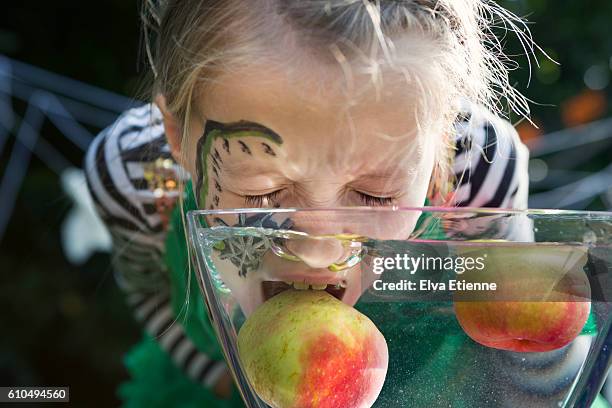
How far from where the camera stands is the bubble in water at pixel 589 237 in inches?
15.0

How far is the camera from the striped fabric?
853mm

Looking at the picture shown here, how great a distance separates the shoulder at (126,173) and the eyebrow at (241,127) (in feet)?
1.22

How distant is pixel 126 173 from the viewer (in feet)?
3.20

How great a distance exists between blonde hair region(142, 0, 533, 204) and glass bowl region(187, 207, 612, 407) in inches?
6.0

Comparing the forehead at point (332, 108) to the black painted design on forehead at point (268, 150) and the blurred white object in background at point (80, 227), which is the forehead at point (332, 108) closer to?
the black painted design on forehead at point (268, 150)

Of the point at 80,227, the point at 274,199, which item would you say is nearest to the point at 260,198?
the point at 274,199

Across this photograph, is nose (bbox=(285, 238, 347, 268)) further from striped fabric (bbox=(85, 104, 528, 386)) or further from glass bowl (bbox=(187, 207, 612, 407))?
striped fabric (bbox=(85, 104, 528, 386))

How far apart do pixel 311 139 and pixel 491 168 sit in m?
0.44

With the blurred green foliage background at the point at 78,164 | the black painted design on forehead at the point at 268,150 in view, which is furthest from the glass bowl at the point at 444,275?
the blurred green foliage background at the point at 78,164

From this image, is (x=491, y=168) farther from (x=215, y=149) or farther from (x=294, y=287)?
(x=294, y=287)

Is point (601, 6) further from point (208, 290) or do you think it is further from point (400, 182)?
point (208, 290)

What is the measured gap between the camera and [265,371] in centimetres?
39

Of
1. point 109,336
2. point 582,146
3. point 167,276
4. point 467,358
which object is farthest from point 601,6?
point 467,358

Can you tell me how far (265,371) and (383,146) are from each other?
0.18 metres
